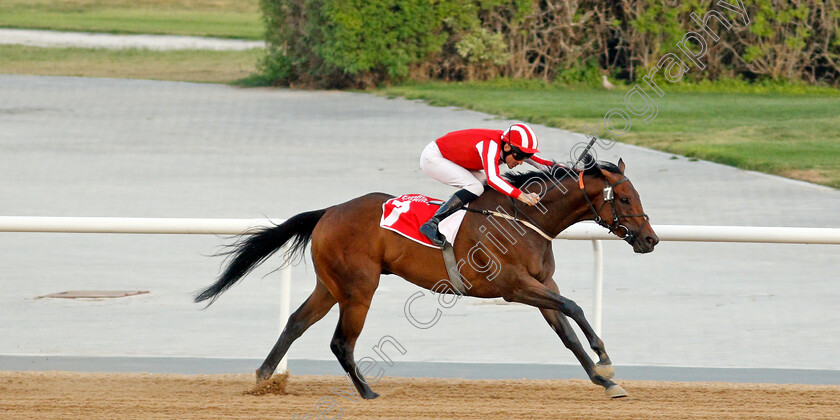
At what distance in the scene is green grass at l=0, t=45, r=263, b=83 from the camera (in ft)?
77.1

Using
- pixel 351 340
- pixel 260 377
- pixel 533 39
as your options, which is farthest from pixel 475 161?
pixel 533 39

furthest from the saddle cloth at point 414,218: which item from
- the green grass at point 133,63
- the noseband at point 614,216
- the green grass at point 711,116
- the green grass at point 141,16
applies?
the green grass at point 141,16

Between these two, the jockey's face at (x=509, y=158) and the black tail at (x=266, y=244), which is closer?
the jockey's face at (x=509, y=158)

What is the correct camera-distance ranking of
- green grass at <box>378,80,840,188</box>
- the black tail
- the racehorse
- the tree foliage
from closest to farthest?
1. the racehorse
2. the black tail
3. green grass at <box>378,80,840,188</box>
4. the tree foliage

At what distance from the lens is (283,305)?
5.98 m

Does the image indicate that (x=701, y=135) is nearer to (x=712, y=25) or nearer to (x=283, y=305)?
(x=712, y=25)

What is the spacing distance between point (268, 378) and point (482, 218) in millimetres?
1310

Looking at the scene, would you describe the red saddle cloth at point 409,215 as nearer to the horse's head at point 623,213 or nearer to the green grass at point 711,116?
the horse's head at point 623,213

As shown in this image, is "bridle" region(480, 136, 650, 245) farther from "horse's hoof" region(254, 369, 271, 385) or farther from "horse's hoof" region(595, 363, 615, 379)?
"horse's hoof" region(254, 369, 271, 385)

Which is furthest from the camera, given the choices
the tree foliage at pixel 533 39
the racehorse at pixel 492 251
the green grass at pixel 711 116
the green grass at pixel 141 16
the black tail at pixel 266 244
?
the green grass at pixel 141 16

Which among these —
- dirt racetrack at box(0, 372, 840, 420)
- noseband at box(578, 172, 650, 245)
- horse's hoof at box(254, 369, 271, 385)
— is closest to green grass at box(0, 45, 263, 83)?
dirt racetrack at box(0, 372, 840, 420)

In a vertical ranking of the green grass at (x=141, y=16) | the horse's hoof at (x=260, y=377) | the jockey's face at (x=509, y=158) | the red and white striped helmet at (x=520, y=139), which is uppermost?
the red and white striped helmet at (x=520, y=139)

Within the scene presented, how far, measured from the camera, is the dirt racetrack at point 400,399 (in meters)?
5.13

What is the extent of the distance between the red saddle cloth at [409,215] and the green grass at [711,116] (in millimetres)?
7685
